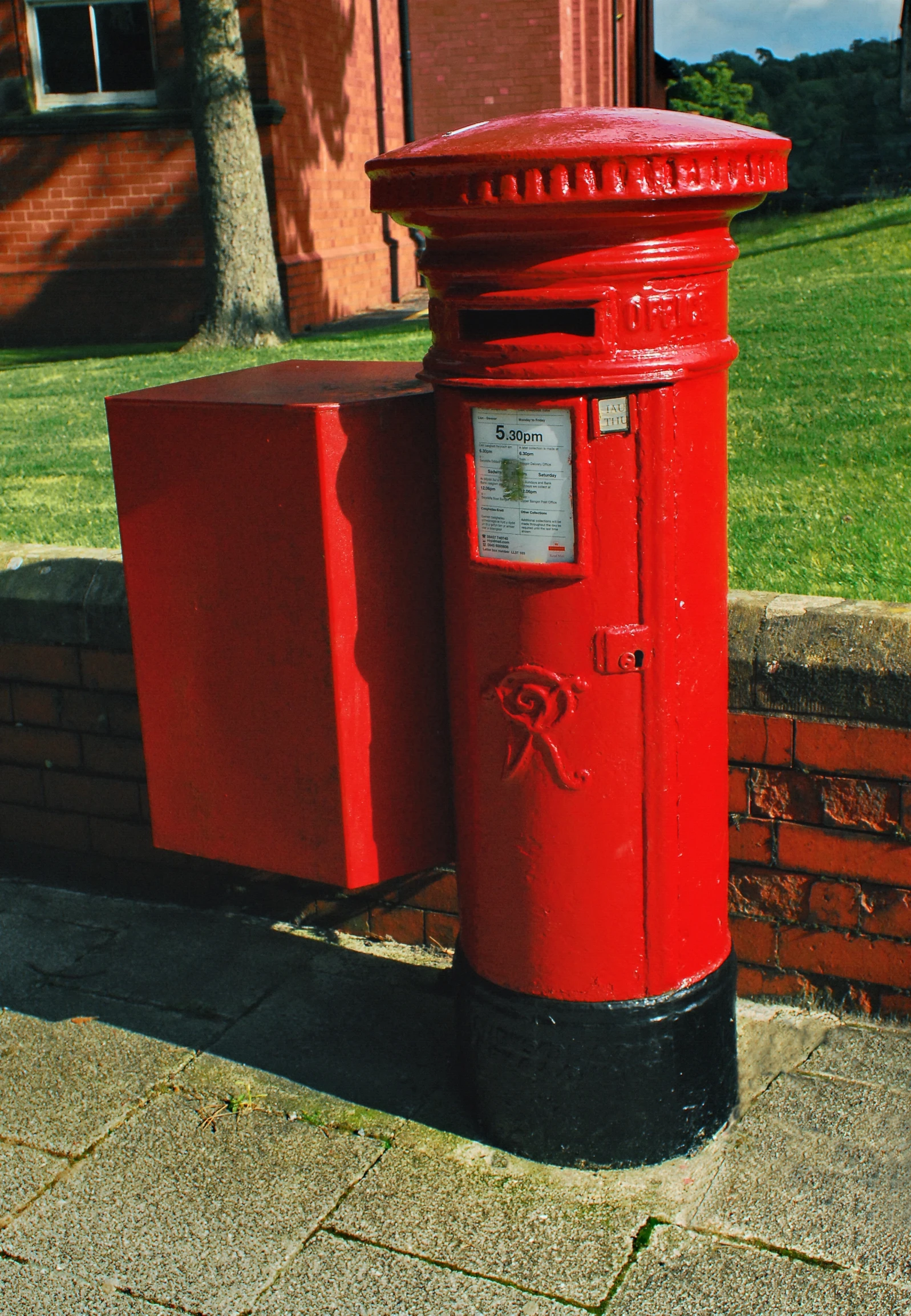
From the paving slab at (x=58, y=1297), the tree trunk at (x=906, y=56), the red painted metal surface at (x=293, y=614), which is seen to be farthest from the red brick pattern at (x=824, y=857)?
the tree trunk at (x=906, y=56)

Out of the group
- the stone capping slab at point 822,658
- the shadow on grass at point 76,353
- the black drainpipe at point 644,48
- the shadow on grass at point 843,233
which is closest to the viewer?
the stone capping slab at point 822,658

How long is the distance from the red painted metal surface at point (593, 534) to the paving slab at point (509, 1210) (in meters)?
0.37

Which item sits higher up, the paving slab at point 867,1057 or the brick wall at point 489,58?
the brick wall at point 489,58

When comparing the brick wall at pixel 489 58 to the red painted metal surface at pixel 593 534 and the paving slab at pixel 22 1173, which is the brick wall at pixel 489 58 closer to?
the red painted metal surface at pixel 593 534

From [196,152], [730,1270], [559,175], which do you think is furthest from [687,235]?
[196,152]

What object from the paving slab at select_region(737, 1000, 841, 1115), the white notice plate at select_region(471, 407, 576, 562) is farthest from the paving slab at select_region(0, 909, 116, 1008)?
the white notice plate at select_region(471, 407, 576, 562)

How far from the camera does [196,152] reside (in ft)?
35.2

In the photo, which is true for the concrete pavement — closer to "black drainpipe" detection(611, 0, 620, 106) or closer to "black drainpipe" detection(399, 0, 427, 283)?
"black drainpipe" detection(399, 0, 427, 283)

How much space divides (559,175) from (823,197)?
2854 cm

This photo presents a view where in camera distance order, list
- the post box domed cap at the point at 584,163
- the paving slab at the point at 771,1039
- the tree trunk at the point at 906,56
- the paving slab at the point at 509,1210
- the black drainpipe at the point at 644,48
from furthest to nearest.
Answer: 1. the black drainpipe at the point at 644,48
2. the tree trunk at the point at 906,56
3. the paving slab at the point at 771,1039
4. the paving slab at the point at 509,1210
5. the post box domed cap at the point at 584,163

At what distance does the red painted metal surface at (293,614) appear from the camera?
8.12 feet

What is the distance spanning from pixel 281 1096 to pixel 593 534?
1.44 metres

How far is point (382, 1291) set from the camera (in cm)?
227

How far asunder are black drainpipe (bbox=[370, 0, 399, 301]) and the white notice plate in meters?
14.3
